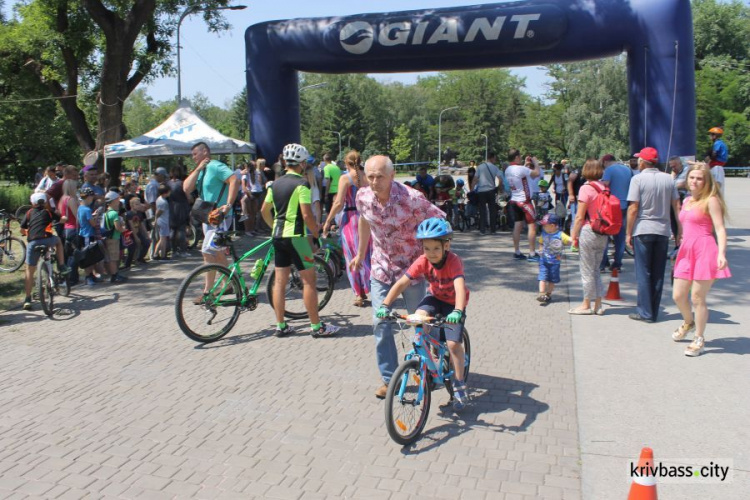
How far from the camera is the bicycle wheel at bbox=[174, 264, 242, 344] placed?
20.8 feet

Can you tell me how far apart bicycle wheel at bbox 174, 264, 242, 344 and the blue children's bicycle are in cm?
285

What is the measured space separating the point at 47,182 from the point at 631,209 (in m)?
12.2

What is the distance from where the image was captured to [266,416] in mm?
4711

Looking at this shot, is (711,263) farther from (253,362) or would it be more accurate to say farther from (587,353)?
(253,362)

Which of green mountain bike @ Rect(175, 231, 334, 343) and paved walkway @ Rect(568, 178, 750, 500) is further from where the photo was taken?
green mountain bike @ Rect(175, 231, 334, 343)

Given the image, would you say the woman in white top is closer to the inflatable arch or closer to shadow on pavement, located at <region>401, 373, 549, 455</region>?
the inflatable arch

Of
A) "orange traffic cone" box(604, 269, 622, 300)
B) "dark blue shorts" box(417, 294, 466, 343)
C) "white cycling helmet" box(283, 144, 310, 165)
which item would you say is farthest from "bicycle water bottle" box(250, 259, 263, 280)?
"orange traffic cone" box(604, 269, 622, 300)

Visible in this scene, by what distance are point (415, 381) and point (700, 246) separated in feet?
10.5

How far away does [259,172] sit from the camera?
1476cm

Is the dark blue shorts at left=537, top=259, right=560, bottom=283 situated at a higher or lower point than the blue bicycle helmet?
lower

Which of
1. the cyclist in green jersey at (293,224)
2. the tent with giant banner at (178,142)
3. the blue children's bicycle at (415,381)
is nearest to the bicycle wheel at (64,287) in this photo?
the cyclist in green jersey at (293,224)

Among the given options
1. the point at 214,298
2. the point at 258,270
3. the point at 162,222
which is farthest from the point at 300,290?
the point at 162,222

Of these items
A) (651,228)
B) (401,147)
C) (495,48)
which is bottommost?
(651,228)

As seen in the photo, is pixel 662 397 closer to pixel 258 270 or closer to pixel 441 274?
pixel 441 274
